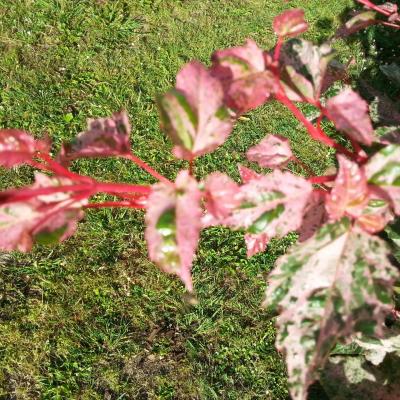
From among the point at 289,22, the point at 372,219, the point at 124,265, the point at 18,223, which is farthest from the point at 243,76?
the point at 124,265

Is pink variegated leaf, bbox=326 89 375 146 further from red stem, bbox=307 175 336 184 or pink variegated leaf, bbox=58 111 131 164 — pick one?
pink variegated leaf, bbox=58 111 131 164

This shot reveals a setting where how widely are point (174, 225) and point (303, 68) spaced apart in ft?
1.84

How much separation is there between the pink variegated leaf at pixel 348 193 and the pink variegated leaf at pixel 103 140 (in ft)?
1.48

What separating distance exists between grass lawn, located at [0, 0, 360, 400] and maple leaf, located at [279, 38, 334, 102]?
1.56 metres

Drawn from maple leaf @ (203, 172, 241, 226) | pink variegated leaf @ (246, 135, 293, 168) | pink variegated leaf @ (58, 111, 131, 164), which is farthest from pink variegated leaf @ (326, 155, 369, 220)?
pink variegated leaf @ (58, 111, 131, 164)

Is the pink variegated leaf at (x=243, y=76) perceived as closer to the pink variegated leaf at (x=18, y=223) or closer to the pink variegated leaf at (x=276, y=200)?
the pink variegated leaf at (x=276, y=200)

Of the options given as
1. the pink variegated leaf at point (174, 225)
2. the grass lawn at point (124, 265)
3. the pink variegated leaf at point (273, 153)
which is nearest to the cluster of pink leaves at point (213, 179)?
the pink variegated leaf at point (174, 225)

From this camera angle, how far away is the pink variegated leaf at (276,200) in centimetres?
102

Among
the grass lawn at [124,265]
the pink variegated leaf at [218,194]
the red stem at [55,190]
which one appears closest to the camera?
the red stem at [55,190]

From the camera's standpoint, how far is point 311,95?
3.83ft

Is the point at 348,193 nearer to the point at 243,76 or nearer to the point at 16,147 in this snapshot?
the point at 243,76

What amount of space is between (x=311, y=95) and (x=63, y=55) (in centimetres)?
323

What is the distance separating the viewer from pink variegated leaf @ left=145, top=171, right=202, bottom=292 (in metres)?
0.84

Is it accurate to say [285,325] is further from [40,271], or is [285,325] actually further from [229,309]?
[40,271]
